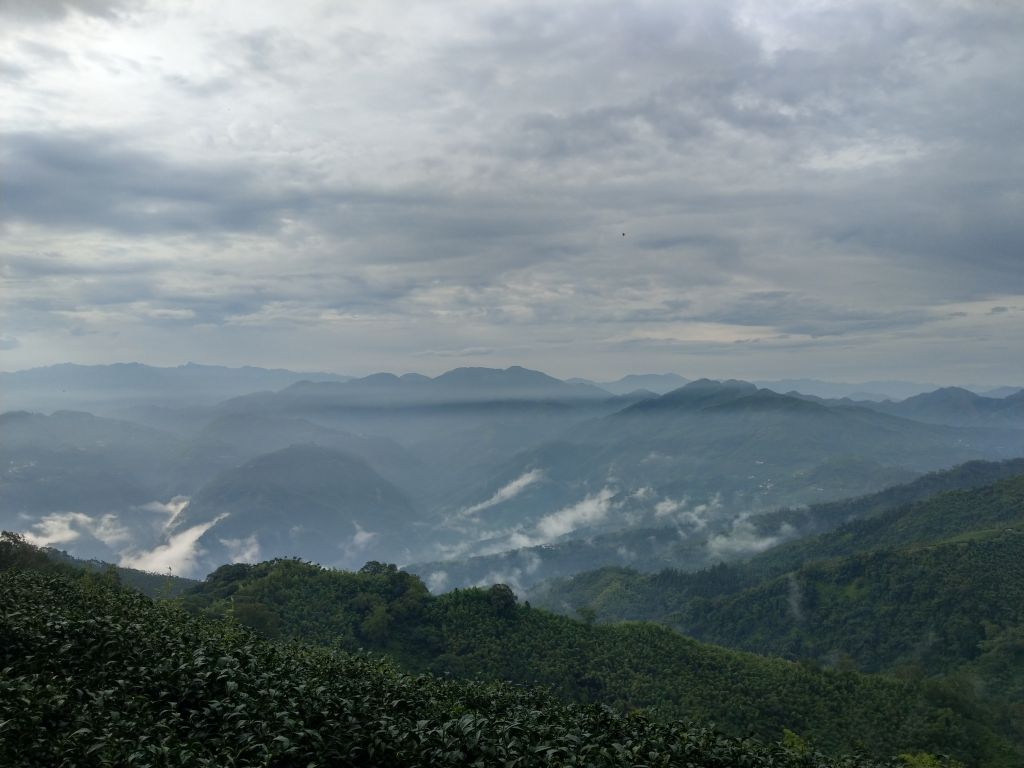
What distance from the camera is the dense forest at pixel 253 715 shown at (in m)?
12.4

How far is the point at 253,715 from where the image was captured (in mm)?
14586

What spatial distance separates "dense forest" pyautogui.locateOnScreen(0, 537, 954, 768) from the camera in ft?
40.7

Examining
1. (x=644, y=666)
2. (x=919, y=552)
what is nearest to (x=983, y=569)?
(x=919, y=552)

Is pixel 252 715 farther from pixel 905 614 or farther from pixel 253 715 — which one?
pixel 905 614

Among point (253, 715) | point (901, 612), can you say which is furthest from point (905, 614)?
point (253, 715)

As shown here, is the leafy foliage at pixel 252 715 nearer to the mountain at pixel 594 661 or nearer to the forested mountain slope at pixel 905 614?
the mountain at pixel 594 661

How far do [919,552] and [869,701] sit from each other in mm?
114046

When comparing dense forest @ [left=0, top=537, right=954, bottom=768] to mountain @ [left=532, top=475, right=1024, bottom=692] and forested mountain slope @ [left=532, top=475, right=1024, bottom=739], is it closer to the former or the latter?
forested mountain slope @ [left=532, top=475, right=1024, bottom=739]

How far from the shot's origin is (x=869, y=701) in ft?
257

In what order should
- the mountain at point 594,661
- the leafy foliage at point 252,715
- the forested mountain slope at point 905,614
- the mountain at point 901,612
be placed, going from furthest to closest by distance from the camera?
1. the mountain at point 901,612
2. the forested mountain slope at point 905,614
3. the mountain at point 594,661
4. the leafy foliage at point 252,715

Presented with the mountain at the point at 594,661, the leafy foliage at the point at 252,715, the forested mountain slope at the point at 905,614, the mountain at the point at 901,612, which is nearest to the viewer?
the leafy foliage at the point at 252,715

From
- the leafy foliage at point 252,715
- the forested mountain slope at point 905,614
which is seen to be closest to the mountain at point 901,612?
the forested mountain slope at point 905,614

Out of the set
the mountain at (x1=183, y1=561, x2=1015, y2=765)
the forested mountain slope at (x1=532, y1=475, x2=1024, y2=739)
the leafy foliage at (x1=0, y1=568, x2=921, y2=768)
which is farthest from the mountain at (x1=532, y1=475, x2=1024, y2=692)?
the leafy foliage at (x1=0, y1=568, x2=921, y2=768)

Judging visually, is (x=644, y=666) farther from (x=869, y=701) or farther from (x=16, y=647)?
(x=16, y=647)
